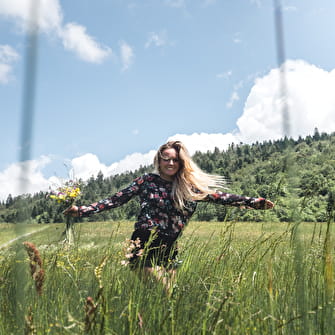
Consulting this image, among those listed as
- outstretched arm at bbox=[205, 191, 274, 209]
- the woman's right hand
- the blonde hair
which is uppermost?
the blonde hair

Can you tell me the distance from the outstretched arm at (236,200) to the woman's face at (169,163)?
1.61 ft

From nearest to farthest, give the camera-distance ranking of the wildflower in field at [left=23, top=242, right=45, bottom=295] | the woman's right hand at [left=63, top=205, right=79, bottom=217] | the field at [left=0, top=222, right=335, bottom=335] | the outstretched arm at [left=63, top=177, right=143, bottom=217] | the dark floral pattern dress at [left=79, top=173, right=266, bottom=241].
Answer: the wildflower in field at [left=23, top=242, right=45, bottom=295] → the field at [left=0, top=222, right=335, bottom=335] → the woman's right hand at [left=63, top=205, right=79, bottom=217] → the outstretched arm at [left=63, top=177, right=143, bottom=217] → the dark floral pattern dress at [left=79, top=173, right=266, bottom=241]

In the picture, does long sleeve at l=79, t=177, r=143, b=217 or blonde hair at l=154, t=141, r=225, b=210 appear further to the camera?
blonde hair at l=154, t=141, r=225, b=210

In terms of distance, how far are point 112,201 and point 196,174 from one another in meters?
0.99

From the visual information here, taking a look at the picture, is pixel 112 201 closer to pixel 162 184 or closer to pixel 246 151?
pixel 162 184

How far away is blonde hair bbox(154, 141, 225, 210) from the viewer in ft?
12.8

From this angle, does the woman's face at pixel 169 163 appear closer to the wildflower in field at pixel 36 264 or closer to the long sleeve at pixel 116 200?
the long sleeve at pixel 116 200

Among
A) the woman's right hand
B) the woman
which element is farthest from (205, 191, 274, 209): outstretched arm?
the woman's right hand

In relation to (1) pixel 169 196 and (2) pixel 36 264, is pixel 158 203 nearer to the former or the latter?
(1) pixel 169 196

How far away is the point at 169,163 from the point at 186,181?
0.91 feet

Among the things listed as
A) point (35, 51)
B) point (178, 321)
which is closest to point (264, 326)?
point (178, 321)

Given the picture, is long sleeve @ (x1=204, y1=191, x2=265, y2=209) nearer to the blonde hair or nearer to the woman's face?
the blonde hair

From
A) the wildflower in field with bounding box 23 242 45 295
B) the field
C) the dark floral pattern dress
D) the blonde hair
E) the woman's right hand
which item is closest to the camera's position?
the wildflower in field with bounding box 23 242 45 295

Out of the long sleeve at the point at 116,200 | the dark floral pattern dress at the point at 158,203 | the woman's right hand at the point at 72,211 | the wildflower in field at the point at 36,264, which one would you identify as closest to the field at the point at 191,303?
the wildflower in field at the point at 36,264
